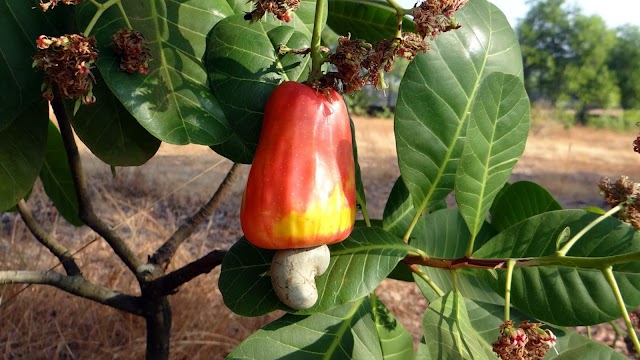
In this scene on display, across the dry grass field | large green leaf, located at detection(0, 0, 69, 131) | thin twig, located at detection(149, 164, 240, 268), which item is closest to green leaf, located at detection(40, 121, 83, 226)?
thin twig, located at detection(149, 164, 240, 268)

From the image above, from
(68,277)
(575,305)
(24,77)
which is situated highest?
(24,77)

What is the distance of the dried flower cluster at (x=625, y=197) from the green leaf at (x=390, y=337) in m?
0.27

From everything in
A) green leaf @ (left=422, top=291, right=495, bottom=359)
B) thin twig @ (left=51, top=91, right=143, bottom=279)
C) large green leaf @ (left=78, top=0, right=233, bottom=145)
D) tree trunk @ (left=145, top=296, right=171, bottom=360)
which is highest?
large green leaf @ (left=78, top=0, right=233, bottom=145)

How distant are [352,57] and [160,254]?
617 mm

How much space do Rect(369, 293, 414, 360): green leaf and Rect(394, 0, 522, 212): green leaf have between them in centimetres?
13

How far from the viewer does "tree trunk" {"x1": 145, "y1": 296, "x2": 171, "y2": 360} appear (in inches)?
37.1

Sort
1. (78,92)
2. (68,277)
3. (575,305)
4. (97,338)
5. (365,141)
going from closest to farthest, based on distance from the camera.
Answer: (78,92) < (575,305) < (68,277) < (97,338) < (365,141)

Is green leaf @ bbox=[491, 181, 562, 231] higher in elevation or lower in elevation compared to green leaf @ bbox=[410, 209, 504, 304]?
higher

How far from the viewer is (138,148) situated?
1.94 feet

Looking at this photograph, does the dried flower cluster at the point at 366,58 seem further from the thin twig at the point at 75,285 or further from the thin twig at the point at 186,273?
the thin twig at the point at 75,285

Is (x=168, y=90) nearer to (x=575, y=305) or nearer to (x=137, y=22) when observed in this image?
(x=137, y=22)

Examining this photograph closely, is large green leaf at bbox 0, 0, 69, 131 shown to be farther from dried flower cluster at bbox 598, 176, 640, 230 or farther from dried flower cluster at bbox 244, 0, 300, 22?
dried flower cluster at bbox 598, 176, 640, 230

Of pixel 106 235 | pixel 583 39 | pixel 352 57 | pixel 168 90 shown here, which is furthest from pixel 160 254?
pixel 583 39

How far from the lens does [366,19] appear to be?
0.75 metres
